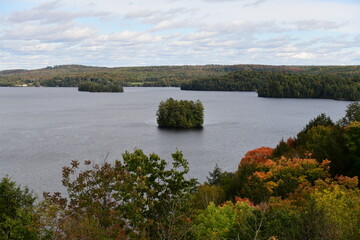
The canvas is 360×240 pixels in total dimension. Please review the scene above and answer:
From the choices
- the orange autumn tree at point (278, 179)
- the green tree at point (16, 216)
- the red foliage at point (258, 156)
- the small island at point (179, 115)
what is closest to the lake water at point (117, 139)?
the small island at point (179, 115)

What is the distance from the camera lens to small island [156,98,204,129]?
94.8 metres

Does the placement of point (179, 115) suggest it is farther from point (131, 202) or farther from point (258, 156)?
point (131, 202)

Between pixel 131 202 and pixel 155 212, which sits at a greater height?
pixel 131 202

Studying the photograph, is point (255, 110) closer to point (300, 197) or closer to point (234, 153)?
point (234, 153)

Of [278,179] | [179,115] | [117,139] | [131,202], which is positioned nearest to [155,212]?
[131,202]

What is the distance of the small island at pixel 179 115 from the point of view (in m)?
94.8

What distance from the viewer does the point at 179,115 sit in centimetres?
9506

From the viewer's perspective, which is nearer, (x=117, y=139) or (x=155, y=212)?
(x=155, y=212)

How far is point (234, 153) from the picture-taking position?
216 feet

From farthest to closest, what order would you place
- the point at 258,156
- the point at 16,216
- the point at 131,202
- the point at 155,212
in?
the point at 258,156 < the point at 16,216 < the point at 155,212 < the point at 131,202

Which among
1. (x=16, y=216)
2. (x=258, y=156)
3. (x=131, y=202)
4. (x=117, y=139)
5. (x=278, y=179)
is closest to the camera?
(x=131, y=202)

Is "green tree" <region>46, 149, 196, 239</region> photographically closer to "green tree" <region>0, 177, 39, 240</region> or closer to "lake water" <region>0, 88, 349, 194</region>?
"green tree" <region>0, 177, 39, 240</region>

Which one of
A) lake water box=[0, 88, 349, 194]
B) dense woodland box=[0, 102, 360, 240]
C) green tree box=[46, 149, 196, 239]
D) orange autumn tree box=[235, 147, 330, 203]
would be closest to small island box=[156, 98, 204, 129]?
lake water box=[0, 88, 349, 194]

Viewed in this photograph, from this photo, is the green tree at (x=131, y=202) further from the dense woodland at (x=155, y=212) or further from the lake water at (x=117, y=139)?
the lake water at (x=117, y=139)
